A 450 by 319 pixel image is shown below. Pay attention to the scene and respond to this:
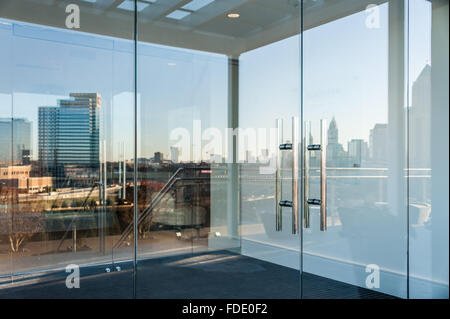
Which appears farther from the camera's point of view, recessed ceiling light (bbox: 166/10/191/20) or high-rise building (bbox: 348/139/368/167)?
high-rise building (bbox: 348/139/368/167)

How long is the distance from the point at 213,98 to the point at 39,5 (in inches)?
45.5

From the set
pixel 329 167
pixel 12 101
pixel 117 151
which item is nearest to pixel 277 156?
pixel 329 167

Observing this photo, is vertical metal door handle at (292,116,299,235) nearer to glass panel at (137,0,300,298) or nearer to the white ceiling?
glass panel at (137,0,300,298)

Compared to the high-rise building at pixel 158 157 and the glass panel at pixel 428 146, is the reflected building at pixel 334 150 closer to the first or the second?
the glass panel at pixel 428 146

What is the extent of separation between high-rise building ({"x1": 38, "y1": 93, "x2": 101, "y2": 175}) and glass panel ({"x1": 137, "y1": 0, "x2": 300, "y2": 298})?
0.92ft

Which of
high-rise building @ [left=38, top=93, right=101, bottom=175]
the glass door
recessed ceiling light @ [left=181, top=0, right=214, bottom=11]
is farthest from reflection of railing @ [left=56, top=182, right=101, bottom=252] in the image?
the glass door

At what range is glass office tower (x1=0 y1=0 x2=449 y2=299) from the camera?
2.56m

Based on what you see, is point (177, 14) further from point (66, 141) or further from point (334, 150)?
point (334, 150)

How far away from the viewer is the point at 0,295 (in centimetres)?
251

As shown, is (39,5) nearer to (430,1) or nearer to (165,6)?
(165,6)

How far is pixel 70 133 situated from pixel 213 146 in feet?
2.85

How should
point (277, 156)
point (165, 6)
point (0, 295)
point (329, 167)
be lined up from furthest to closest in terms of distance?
point (329, 167) < point (277, 156) < point (165, 6) < point (0, 295)

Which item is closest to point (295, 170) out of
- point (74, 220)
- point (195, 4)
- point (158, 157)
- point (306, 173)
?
point (306, 173)

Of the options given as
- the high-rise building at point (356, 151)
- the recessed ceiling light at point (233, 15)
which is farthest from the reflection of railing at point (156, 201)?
the high-rise building at point (356, 151)
